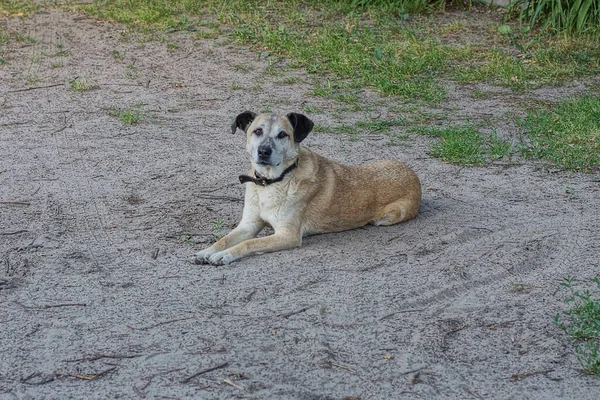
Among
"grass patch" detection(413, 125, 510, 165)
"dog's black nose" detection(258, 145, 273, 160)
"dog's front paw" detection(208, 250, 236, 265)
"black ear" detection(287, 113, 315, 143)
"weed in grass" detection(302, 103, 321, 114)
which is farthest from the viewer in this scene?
"weed in grass" detection(302, 103, 321, 114)

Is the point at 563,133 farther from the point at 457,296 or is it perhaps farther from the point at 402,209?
the point at 457,296

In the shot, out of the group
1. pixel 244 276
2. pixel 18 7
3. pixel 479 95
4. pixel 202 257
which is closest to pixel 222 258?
pixel 202 257

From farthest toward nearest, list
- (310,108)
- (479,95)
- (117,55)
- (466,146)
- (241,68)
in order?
(117,55) < (241,68) < (479,95) < (310,108) < (466,146)

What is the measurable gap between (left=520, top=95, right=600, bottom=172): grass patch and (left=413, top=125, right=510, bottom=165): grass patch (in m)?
0.25

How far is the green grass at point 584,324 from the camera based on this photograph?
4.48m

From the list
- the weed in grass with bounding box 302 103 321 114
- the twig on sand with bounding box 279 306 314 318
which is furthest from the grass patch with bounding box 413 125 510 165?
the twig on sand with bounding box 279 306 314 318

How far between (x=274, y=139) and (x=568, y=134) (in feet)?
10.4

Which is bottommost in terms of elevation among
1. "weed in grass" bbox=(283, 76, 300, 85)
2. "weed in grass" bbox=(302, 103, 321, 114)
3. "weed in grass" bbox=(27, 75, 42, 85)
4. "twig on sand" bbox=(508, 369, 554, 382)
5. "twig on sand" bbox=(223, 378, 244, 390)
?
"twig on sand" bbox=(508, 369, 554, 382)

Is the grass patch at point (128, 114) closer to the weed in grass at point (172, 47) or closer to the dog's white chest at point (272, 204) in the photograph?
the weed in grass at point (172, 47)

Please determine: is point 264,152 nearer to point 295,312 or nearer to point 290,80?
point 295,312

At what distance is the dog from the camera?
5.91 meters

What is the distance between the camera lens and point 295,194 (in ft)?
19.9

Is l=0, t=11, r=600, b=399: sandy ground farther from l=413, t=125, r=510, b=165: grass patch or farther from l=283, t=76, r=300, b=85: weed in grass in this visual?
l=283, t=76, r=300, b=85: weed in grass

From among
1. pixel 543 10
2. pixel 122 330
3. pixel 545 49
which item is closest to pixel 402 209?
pixel 122 330
